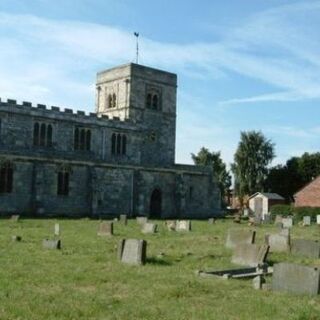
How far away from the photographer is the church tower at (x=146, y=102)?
153 ft

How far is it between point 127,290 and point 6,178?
28.2 m

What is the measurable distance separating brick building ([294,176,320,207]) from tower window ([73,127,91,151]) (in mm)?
21400

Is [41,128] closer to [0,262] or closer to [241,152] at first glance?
[0,262]

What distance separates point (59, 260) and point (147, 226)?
11.5 meters

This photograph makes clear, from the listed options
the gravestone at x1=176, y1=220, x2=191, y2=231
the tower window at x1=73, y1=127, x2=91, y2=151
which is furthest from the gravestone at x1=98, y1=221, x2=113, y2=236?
the tower window at x1=73, y1=127, x2=91, y2=151

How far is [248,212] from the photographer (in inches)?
2267

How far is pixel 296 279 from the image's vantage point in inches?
432

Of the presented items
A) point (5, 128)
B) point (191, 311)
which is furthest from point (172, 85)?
point (191, 311)

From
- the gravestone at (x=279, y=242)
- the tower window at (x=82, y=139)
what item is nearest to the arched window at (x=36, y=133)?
the tower window at (x=82, y=139)

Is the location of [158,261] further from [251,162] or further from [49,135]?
[251,162]

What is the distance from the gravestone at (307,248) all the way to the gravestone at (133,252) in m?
5.54

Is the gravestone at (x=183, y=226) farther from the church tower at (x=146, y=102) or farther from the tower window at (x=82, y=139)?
the church tower at (x=146, y=102)

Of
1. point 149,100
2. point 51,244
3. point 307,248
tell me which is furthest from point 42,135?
point 307,248

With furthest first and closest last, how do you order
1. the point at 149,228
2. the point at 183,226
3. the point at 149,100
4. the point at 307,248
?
1. the point at 149,100
2. the point at 183,226
3. the point at 149,228
4. the point at 307,248
